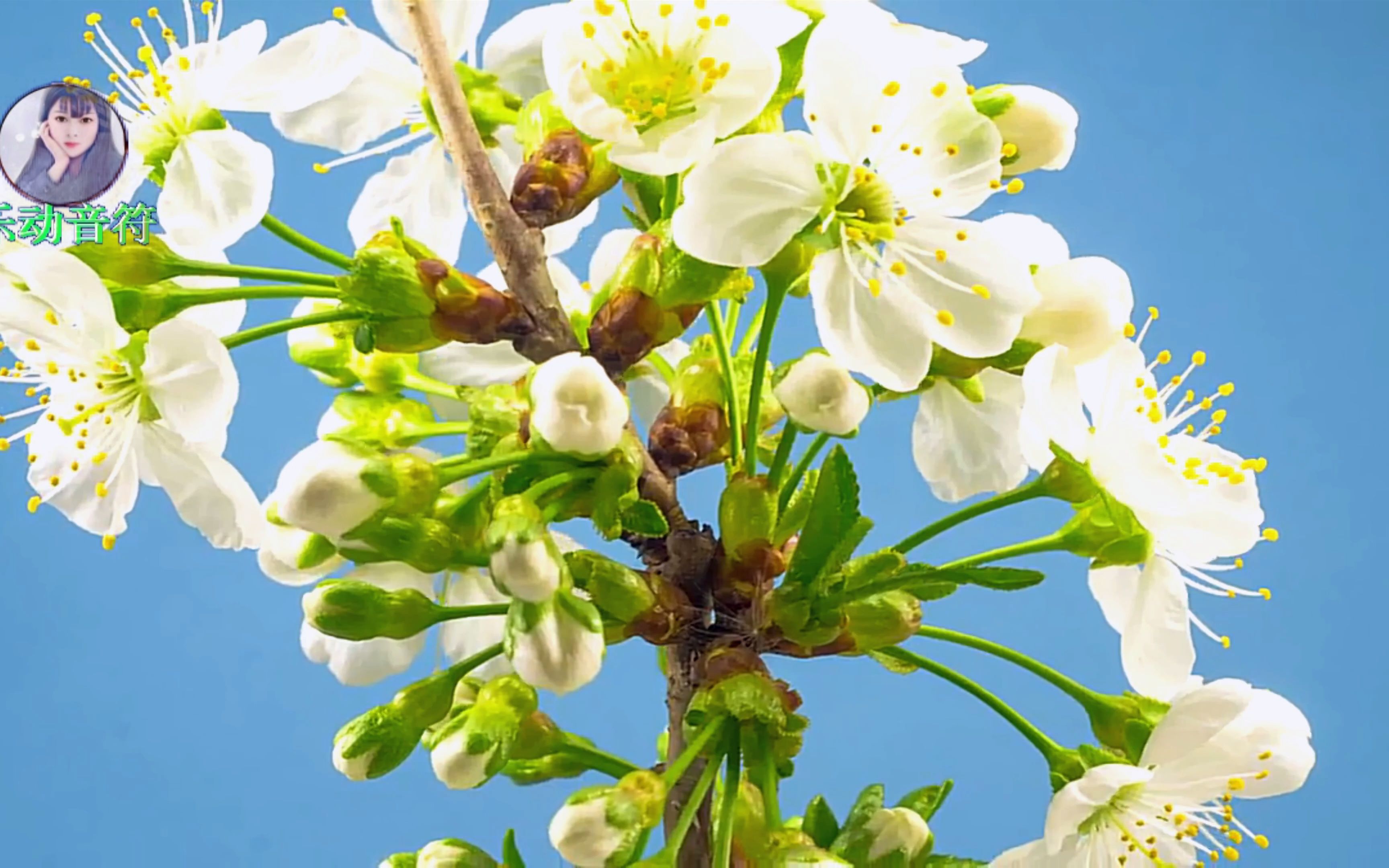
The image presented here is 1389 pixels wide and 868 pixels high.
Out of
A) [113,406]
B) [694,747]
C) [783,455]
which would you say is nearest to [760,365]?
[783,455]

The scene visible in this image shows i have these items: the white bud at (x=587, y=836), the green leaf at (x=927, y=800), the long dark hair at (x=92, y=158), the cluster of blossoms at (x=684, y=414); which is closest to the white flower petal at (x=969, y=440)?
the cluster of blossoms at (x=684, y=414)

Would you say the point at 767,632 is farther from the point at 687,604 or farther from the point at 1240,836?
the point at 1240,836

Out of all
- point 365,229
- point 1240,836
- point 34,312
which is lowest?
point 1240,836

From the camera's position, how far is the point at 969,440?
2.24 feet

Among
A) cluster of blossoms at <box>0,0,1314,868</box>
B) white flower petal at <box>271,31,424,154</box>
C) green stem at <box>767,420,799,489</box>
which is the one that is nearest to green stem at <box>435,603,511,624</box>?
cluster of blossoms at <box>0,0,1314,868</box>

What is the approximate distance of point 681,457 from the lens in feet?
1.92

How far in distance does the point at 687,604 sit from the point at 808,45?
8.0 inches

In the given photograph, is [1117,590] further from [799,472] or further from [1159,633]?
[799,472]

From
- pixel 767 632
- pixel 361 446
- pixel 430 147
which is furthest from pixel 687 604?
pixel 430 147

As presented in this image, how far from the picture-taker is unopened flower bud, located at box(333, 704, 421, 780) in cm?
56

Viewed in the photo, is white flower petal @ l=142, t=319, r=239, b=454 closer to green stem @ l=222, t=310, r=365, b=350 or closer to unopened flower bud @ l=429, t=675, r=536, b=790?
green stem @ l=222, t=310, r=365, b=350

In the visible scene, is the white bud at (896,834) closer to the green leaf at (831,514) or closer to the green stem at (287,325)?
the green leaf at (831,514)

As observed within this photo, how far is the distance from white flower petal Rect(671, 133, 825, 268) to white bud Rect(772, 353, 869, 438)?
0.14 feet

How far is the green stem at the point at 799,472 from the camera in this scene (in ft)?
1.88
